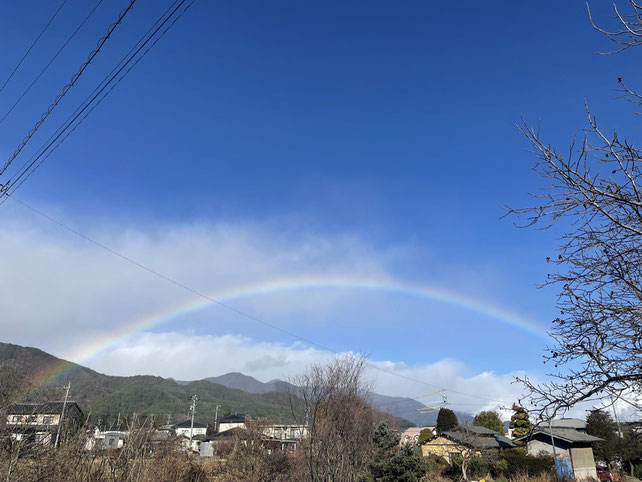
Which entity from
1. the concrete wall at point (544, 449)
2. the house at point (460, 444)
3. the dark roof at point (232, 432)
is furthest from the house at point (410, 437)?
the dark roof at point (232, 432)

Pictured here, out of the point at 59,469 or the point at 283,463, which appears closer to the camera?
the point at 59,469

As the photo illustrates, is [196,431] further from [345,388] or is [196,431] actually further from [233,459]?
[345,388]

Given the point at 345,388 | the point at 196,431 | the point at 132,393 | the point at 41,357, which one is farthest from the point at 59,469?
the point at 41,357

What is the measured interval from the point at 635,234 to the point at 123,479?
9.47m

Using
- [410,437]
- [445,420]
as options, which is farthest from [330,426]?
[445,420]

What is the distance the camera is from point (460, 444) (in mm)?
30797

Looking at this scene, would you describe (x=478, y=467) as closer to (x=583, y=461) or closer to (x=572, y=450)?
(x=572, y=450)

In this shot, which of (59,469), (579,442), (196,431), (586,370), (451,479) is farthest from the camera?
(196,431)

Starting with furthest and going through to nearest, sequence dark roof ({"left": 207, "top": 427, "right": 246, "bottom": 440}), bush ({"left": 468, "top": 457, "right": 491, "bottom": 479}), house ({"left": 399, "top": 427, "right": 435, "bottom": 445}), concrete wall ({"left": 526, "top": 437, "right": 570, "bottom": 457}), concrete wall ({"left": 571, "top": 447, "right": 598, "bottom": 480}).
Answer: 1. concrete wall ({"left": 526, "top": 437, "right": 570, "bottom": 457})
2. concrete wall ({"left": 571, "top": 447, "right": 598, "bottom": 480})
3. bush ({"left": 468, "top": 457, "right": 491, "bottom": 479})
4. dark roof ({"left": 207, "top": 427, "right": 246, "bottom": 440})
5. house ({"left": 399, "top": 427, "right": 435, "bottom": 445})

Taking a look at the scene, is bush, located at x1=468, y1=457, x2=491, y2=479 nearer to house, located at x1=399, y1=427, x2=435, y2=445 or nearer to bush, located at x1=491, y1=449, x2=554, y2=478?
bush, located at x1=491, y1=449, x2=554, y2=478

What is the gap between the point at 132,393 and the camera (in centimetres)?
12450

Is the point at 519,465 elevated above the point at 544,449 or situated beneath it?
situated beneath

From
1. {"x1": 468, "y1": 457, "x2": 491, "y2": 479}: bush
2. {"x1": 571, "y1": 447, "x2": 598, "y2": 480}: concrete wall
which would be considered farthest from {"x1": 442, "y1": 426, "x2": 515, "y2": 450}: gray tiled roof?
{"x1": 571, "y1": 447, "x2": 598, "y2": 480}: concrete wall

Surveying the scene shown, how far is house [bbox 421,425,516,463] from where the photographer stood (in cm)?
3095
